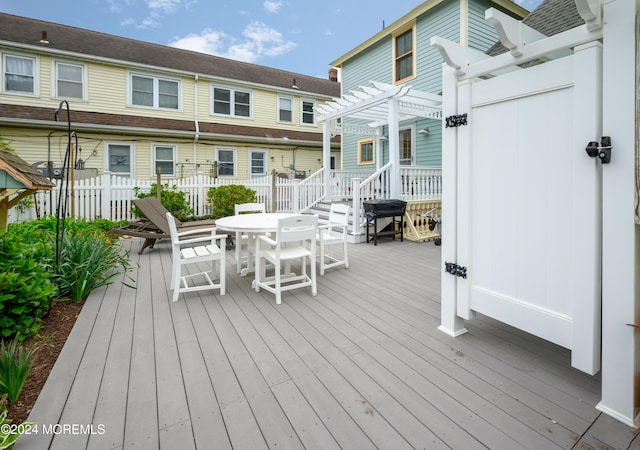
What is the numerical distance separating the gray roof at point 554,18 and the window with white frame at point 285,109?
32.3 ft

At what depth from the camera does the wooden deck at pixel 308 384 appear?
1649 millimetres

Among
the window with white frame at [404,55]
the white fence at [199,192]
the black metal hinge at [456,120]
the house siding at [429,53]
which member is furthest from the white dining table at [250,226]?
the window with white frame at [404,55]

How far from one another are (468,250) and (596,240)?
85 cm

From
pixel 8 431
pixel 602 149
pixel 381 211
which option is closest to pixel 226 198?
pixel 381 211

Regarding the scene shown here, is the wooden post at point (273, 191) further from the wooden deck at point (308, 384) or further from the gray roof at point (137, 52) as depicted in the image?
the gray roof at point (137, 52)

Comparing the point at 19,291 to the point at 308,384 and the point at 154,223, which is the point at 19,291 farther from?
the point at 154,223

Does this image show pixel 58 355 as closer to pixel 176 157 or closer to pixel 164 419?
pixel 164 419

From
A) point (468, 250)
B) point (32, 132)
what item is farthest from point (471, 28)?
point (32, 132)

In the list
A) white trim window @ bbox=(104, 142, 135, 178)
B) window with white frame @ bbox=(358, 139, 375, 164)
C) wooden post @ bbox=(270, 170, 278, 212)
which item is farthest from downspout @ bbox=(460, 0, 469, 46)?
white trim window @ bbox=(104, 142, 135, 178)

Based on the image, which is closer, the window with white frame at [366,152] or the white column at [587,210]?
the white column at [587,210]

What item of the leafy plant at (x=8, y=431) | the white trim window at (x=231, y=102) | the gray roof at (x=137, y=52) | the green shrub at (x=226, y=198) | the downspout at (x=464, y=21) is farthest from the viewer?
the white trim window at (x=231, y=102)

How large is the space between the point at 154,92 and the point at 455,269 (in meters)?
13.1

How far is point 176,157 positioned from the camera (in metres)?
12.4

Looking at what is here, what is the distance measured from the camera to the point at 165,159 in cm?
1230
